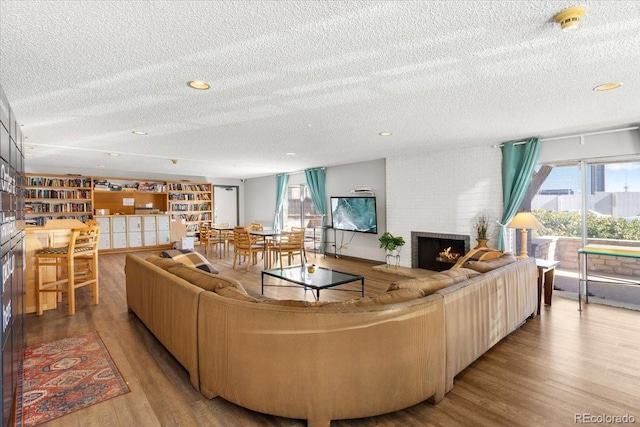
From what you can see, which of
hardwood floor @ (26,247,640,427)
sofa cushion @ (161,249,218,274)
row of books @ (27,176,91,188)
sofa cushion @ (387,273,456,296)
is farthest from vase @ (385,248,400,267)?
row of books @ (27,176,91,188)

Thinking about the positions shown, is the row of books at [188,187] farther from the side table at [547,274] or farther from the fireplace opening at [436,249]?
the side table at [547,274]

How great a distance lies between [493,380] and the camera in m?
2.38

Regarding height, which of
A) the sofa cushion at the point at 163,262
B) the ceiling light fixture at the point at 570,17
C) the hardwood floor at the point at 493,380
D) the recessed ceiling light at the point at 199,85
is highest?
the recessed ceiling light at the point at 199,85

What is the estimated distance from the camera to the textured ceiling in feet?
5.38

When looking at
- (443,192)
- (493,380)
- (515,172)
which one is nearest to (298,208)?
(443,192)

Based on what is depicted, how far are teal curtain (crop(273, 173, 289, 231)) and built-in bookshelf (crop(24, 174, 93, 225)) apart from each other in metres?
5.01

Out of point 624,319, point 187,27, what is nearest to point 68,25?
point 187,27

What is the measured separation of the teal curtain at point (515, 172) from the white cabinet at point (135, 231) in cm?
901

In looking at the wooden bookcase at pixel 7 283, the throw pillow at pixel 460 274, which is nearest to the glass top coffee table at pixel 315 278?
the throw pillow at pixel 460 274

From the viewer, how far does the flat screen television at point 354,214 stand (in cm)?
697

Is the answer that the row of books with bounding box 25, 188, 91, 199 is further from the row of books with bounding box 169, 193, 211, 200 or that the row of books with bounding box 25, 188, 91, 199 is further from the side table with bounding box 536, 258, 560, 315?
the side table with bounding box 536, 258, 560, 315

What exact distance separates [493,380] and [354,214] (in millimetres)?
5143

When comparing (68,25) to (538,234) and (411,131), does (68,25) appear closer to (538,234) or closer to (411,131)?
(411,131)

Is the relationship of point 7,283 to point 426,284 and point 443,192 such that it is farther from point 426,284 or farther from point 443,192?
point 443,192
